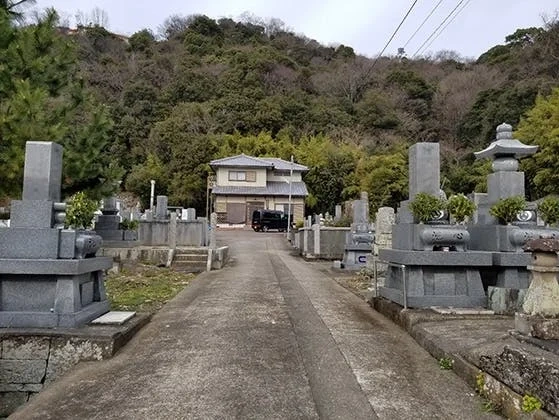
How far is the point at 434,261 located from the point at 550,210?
65.4 inches

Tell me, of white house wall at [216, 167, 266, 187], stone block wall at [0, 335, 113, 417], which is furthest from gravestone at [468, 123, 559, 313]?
white house wall at [216, 167, 266, 187]

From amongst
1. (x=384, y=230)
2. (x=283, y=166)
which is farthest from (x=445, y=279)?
(x=283, y=166)

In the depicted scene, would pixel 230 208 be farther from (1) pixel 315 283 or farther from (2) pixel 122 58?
(2) pixel 122 58

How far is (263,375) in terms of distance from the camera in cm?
A: 376

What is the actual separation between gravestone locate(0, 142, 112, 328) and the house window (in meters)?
31.0

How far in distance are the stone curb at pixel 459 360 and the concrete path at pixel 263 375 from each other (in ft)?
0.35

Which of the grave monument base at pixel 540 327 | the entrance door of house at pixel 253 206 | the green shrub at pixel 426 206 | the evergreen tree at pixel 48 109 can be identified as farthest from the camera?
the entrance door of house at pixel 253 206

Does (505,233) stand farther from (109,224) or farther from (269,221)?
(269,221)

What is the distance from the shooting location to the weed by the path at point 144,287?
744cm

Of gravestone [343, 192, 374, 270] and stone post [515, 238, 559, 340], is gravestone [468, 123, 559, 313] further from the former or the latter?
gravestone [343, 192, 374, 270]

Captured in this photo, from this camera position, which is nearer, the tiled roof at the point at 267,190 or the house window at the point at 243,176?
the tiled roof at the point at 267,190

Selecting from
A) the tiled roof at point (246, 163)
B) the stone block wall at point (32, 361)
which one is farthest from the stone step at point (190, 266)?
the tiled roof at point (246, 163)

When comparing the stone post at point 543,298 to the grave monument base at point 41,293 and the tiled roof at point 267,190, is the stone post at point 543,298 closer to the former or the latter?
the grave monument base at point 41,293

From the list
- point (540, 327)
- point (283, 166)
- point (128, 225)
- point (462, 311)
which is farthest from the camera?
point (283, 166)
